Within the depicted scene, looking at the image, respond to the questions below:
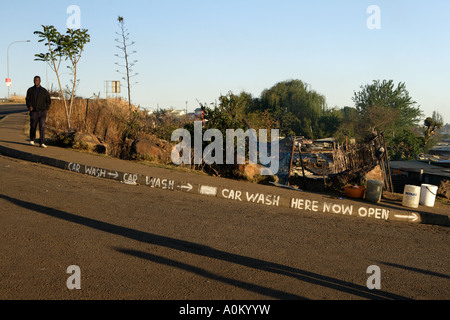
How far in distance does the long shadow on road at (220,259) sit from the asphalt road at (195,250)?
0.5 inches

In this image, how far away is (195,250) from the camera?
5148 mm

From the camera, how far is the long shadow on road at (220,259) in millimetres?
4195

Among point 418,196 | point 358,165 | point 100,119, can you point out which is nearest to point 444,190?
point 358,165

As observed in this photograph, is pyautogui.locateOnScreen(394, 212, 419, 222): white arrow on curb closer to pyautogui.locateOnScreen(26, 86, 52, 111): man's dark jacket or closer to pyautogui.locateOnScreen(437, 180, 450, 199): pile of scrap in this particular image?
pyautogui.locateOnScreen(437, 180, 450, 199): pile of scrap

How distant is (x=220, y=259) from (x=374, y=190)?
6.20m

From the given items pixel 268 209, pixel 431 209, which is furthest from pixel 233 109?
pixel 431 209

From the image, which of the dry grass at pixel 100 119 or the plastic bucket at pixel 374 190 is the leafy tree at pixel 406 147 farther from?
the plastic bucket at pixel 374 190

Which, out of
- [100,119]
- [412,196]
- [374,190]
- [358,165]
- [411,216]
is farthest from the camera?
[100,119]

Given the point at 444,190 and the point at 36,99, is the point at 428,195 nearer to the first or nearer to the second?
the point at 444,190

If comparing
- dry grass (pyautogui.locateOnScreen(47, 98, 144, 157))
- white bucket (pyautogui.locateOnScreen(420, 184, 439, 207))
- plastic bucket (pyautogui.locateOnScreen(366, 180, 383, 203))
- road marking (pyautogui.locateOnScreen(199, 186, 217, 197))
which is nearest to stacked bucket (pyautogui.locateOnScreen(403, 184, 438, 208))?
white bucket (pyautogui.locateOnScreen(420, 184, 439, 207))

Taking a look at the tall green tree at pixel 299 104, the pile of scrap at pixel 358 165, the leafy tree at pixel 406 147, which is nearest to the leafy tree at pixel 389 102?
the tall green tree at pixel 299 104
